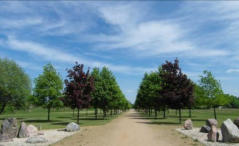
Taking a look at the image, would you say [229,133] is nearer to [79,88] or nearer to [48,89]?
[79,88]

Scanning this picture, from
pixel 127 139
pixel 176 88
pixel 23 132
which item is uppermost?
pixel 176 88

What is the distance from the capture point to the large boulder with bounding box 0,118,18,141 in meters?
14.1

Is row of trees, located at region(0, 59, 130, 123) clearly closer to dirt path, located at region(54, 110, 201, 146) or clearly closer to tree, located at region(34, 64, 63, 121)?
tree, located at region(34, 64, 63, 121)

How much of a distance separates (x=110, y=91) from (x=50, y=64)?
10.9 m

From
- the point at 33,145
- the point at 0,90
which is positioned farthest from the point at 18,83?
the point at 33,145

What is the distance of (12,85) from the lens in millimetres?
40156

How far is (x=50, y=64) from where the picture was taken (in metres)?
35.0

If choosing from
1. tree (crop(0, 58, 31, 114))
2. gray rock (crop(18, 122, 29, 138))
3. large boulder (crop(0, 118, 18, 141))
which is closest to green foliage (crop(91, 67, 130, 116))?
tree (crop(0, 58, 31, 114))

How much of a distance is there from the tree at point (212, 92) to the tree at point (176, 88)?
11.3 m

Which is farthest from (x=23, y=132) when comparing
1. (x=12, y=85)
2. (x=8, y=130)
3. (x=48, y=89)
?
(x=12, y=85)

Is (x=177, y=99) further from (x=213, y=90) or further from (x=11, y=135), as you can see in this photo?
(x=11, y=135)

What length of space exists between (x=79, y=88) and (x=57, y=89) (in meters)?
8.81

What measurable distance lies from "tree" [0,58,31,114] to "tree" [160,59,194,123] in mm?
26351

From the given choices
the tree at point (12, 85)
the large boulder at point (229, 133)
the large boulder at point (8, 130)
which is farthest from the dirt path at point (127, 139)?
the tree at point (12, 85)
